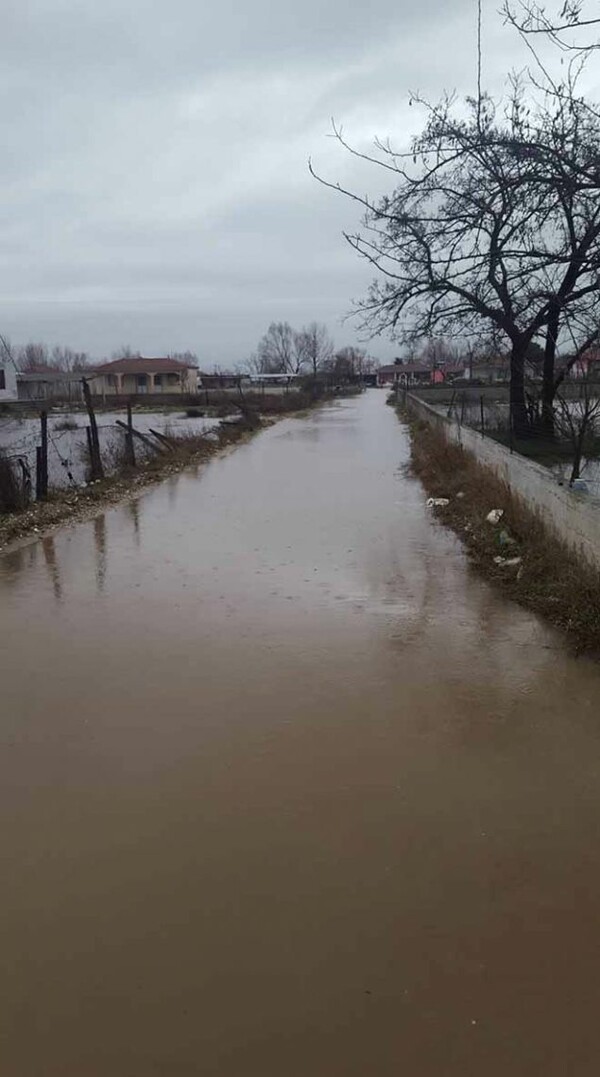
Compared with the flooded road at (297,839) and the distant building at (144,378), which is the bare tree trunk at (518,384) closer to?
the flooded road at (297,839)

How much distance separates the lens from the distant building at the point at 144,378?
103 metres

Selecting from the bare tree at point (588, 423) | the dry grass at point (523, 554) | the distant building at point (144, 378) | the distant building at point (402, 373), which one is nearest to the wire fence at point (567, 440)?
the bare tree at point (588, 423)

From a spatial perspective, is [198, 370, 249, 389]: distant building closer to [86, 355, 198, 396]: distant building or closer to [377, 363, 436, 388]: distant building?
[86, 355, 198, 396]: distant building

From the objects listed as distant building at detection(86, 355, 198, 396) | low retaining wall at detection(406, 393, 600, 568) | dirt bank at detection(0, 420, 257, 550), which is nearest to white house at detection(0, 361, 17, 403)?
distant building at detection(86, 355, 198, 396)

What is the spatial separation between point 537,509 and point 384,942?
7.09m

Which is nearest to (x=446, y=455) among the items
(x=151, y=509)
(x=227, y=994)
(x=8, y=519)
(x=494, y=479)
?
(x=494, y=479)

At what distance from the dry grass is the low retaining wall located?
12 cm

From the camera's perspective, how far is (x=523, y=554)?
8.80 meters

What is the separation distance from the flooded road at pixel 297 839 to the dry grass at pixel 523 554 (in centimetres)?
35

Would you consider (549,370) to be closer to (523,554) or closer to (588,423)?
(588,423)

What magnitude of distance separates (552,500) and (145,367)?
101 m

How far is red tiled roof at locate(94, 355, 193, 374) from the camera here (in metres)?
103

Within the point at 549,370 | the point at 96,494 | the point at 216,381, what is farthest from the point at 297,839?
the point at 216,381

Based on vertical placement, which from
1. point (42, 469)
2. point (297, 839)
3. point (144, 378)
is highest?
point (144, 378)
